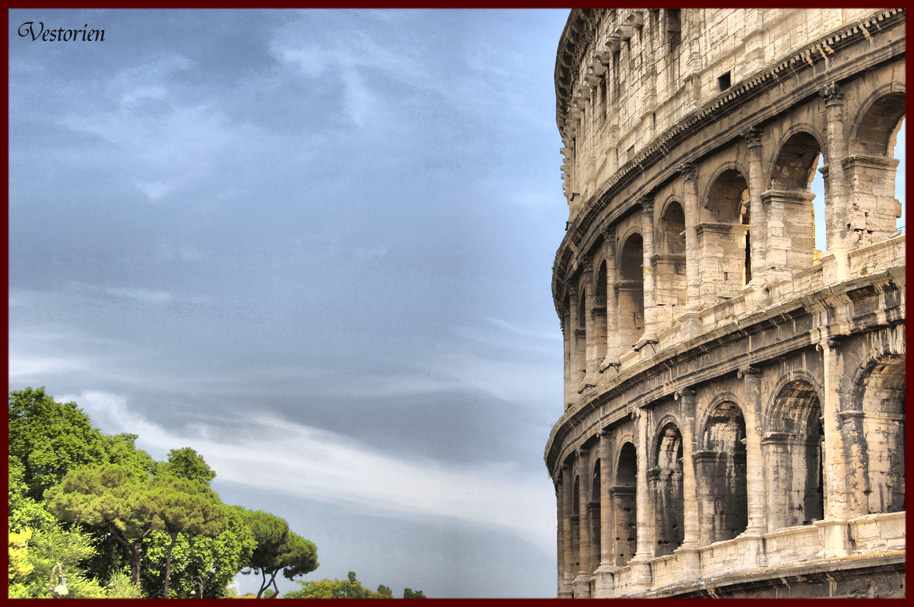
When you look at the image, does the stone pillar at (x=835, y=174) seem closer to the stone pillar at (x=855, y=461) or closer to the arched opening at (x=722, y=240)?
the stone pillar at (x=855, y=461)

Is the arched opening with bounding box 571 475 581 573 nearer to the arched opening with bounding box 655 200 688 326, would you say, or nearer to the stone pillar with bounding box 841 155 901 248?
the arched opening with bounding box 655 200 688 326

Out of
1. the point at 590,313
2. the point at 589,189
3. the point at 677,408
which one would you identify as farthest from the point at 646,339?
the point at 589,189

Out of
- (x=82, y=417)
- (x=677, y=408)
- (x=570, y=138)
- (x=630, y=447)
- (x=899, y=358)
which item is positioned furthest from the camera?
(x=82, y=417)

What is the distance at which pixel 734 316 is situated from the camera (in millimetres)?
26875

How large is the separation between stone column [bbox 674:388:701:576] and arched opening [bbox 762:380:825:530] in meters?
2.14

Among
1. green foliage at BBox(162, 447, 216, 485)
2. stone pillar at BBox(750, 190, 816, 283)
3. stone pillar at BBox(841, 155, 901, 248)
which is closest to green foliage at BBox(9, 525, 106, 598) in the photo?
green foliage at BBox(162, 447, 216, 485)

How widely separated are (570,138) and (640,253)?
8.35 meters

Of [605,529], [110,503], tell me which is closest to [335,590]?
[110,503]

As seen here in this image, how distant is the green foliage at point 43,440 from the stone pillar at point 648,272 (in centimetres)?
1923

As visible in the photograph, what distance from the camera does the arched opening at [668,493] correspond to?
94.9 feet

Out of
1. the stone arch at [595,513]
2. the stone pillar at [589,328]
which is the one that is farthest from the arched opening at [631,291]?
the stone arch at [595,513]

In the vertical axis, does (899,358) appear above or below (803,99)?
below

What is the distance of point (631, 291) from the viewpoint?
106 ft

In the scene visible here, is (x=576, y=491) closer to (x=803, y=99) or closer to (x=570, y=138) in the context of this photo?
(x=570, y=138)
